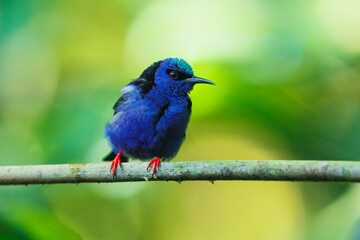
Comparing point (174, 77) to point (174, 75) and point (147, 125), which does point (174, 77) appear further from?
point (147, 125)

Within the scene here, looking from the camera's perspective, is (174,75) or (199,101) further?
(199,101)

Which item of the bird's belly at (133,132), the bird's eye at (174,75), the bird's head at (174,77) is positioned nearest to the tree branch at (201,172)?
the bird's belly at (133,132)

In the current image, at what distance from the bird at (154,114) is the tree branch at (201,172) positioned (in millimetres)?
866

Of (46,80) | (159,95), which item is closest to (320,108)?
(159,95)

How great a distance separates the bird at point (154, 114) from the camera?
378 cm

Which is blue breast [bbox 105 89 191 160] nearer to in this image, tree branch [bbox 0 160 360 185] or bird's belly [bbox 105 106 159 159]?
bird's belly [bbox 105 106 159 159]

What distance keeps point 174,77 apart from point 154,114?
507mm

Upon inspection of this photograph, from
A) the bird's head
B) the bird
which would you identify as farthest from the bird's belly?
the bird's head

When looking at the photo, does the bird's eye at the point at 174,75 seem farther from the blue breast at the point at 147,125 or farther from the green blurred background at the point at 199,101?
the green blurred background at the point at 199,101

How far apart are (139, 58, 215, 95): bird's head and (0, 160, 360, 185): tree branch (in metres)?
1.18

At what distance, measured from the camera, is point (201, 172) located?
8.32 feet

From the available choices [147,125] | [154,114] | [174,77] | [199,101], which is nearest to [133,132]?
[147,125]

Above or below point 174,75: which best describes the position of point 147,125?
below

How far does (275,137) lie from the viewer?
4.84 metres
